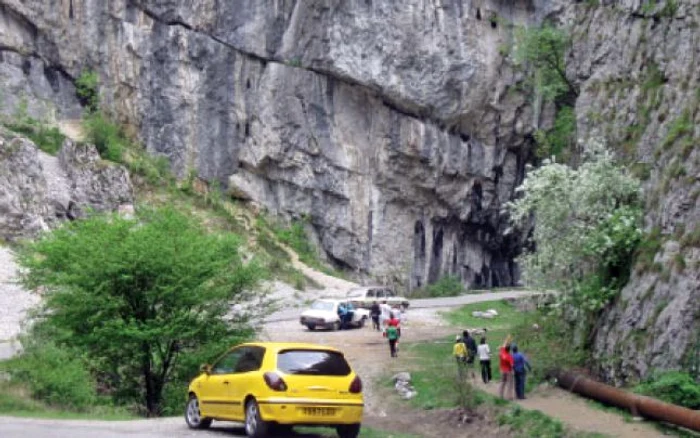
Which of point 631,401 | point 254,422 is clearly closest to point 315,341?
point 631,401

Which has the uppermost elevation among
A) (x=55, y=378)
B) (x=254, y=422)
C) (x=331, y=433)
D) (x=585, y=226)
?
(x=585, y=226)

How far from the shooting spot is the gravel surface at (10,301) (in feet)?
118

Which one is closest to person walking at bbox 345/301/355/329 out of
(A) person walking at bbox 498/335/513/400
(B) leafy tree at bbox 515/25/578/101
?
(A) person walking at bbox 498/335/513/400

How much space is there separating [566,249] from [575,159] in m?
9.34

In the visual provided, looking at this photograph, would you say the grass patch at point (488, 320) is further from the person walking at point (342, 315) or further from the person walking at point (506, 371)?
the person walking at point (506, 371)

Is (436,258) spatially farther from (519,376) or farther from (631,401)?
(631,401)

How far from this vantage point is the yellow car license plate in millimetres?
13484

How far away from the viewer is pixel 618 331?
1977 cm

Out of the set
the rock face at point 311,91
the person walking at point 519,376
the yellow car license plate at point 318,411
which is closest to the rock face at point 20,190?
the rock face at point 311,91

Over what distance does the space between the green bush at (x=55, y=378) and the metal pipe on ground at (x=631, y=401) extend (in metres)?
10.6

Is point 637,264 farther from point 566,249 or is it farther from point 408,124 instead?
point 408,124

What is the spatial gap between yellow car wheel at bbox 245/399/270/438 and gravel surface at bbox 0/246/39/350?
22.4 m

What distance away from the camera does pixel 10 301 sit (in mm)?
38844

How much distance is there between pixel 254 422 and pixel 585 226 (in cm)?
1137
